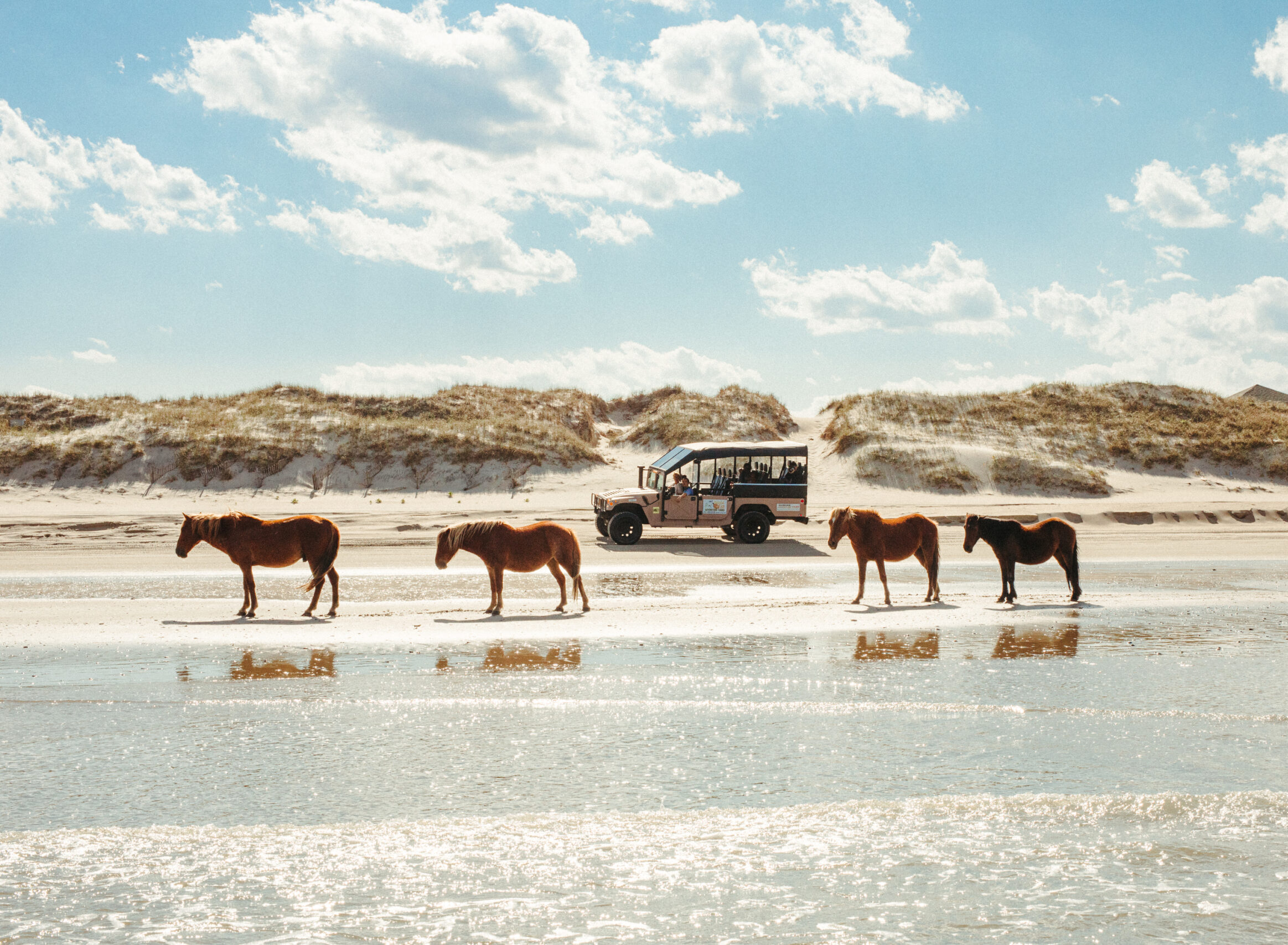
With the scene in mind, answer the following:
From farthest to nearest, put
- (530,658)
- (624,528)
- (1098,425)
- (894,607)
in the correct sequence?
(1098,425)
(624,528)
(894,607)
(530,658)

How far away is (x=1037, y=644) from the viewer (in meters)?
9.70

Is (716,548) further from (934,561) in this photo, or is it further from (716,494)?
(934,561)

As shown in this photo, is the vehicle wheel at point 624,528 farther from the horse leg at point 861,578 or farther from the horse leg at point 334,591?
the horse leg at point 334,591

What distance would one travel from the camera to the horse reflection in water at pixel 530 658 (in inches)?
334

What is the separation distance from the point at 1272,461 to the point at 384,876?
44.0m

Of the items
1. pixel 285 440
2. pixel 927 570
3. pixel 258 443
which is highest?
pixel 285 440

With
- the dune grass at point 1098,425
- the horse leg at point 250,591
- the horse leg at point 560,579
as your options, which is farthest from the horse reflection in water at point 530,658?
the dune grass at point 1098,425

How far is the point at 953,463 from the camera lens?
3556 cm

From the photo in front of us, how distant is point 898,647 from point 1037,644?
153 centimetres

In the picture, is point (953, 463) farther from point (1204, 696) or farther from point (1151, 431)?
point (1204, 696)

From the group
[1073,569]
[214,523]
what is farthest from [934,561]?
[214,523]

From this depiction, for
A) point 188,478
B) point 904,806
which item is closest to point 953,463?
point 188,478

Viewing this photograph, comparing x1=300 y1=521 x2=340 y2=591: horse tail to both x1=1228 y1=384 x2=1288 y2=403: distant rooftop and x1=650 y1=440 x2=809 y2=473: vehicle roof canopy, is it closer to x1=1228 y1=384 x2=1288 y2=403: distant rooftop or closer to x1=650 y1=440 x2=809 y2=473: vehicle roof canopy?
x1=650 y1=440 x2=809 y2=473: vehicle roof canopy

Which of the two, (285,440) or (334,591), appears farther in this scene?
(285,440)
